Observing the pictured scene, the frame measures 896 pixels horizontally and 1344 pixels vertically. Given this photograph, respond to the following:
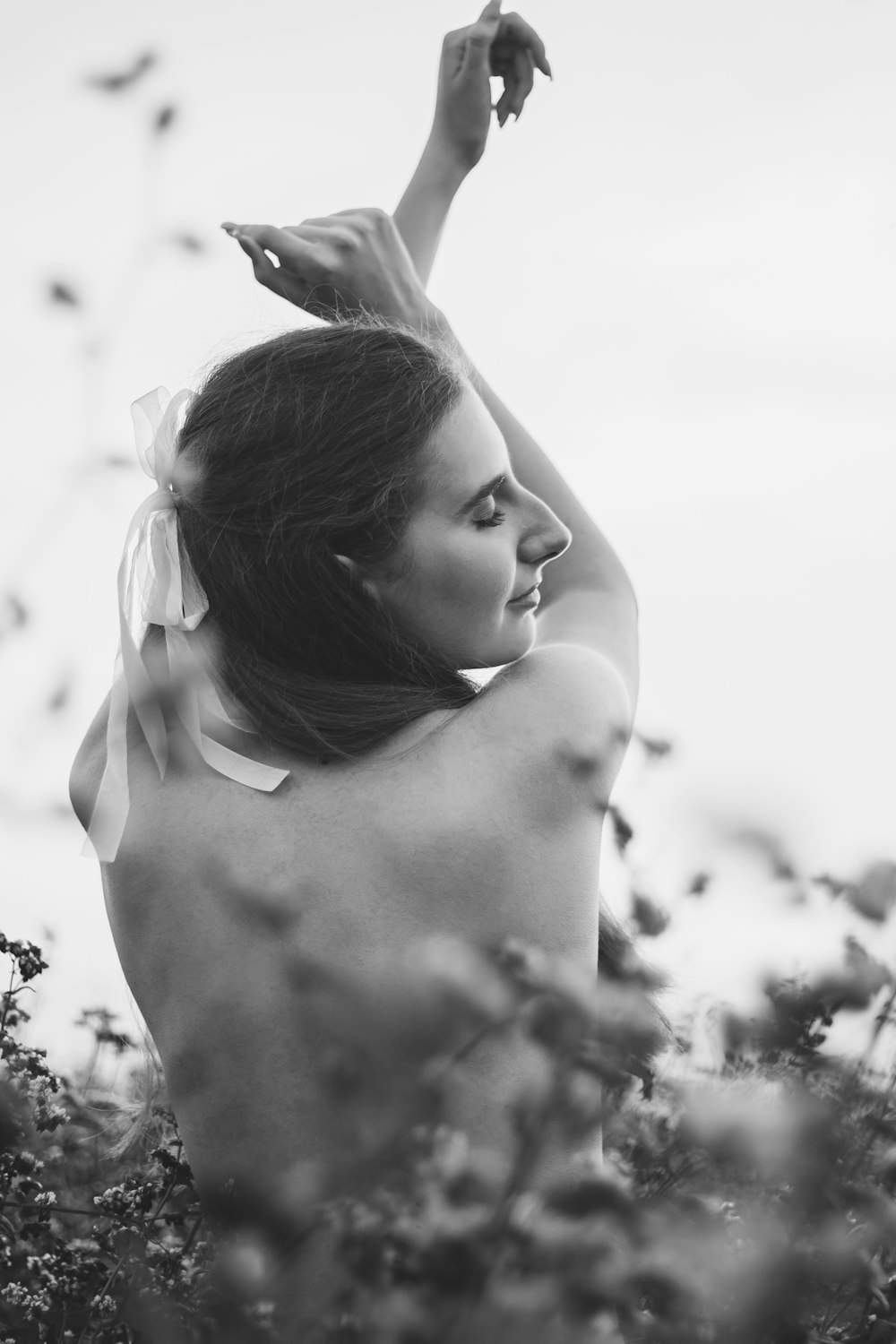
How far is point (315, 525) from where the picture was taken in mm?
1826

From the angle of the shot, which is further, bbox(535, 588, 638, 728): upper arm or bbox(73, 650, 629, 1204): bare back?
bbox(535, 588, 638, 728): upper arm

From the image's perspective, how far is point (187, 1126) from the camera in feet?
5.19

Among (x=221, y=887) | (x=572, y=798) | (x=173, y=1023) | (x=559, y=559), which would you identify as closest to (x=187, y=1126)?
(x=173, y=1023)

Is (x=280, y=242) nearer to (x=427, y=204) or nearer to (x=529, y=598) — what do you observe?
(x=427, y=204)

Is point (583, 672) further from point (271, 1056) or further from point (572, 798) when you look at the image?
point (271, 1056)

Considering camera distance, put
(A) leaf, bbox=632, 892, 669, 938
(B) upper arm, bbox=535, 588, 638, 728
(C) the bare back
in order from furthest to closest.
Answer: (B) upper arm, bbox=535, 588, 638, 728 → (C) the bare back → (A) leaf, bbox=632, 892, 669, 938

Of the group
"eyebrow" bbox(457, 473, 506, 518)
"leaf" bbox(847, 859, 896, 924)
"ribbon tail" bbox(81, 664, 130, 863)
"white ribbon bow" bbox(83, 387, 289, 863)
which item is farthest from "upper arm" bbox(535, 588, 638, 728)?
"leaf" bbox(847, 859, 896, 924)

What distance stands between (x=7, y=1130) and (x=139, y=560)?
1.00 m

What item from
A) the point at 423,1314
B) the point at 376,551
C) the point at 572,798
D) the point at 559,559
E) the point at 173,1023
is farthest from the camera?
the point at 559,559

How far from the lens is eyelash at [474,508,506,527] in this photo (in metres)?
1.84

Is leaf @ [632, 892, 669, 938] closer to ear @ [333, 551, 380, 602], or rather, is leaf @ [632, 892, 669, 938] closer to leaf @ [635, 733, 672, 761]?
leaf @ [635, 733, 672, 761]

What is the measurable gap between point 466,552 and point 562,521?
0.37 m

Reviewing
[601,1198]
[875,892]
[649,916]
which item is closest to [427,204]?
[649,916]

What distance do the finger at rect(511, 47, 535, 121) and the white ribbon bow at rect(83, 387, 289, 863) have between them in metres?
1.18
